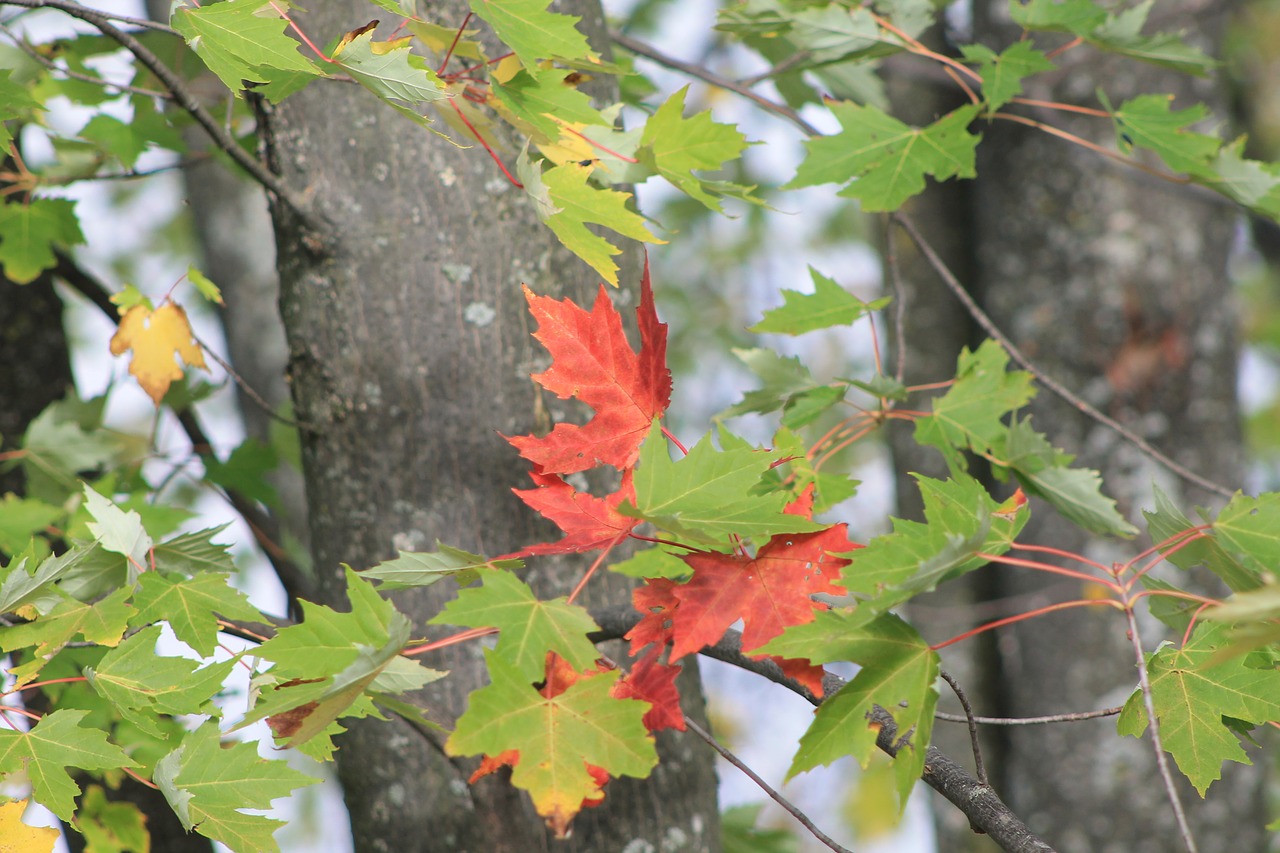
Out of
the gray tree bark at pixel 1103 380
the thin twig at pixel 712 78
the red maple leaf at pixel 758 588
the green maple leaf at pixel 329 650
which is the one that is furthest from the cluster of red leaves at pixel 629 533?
the gray tree bark at pixel 1103 380

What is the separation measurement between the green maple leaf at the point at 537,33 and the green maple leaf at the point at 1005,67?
0.57 metres

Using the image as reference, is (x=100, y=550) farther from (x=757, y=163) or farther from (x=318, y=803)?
(x=318, y=803)

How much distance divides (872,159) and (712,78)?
0.33 metres

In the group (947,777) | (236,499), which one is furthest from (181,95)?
(947,777)

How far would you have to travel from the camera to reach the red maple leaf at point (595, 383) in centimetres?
89

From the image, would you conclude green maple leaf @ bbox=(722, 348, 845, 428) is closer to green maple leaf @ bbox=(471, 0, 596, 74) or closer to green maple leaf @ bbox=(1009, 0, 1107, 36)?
green maple leaf @ bbox=(471, 0, 596, 74)

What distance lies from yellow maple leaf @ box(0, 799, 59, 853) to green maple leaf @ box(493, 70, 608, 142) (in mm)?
750

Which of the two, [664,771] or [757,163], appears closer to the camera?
[664,771]

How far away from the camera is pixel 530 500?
2.70 feet

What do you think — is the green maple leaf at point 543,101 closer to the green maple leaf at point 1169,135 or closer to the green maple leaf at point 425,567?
the green maple leaf at point 425,567

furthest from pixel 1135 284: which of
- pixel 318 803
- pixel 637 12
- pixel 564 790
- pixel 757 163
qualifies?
pixel 318 803

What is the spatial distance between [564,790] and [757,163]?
6.27 m

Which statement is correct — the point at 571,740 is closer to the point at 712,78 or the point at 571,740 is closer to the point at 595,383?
the point at 595,383

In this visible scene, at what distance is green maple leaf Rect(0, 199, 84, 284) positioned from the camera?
1482 mm
